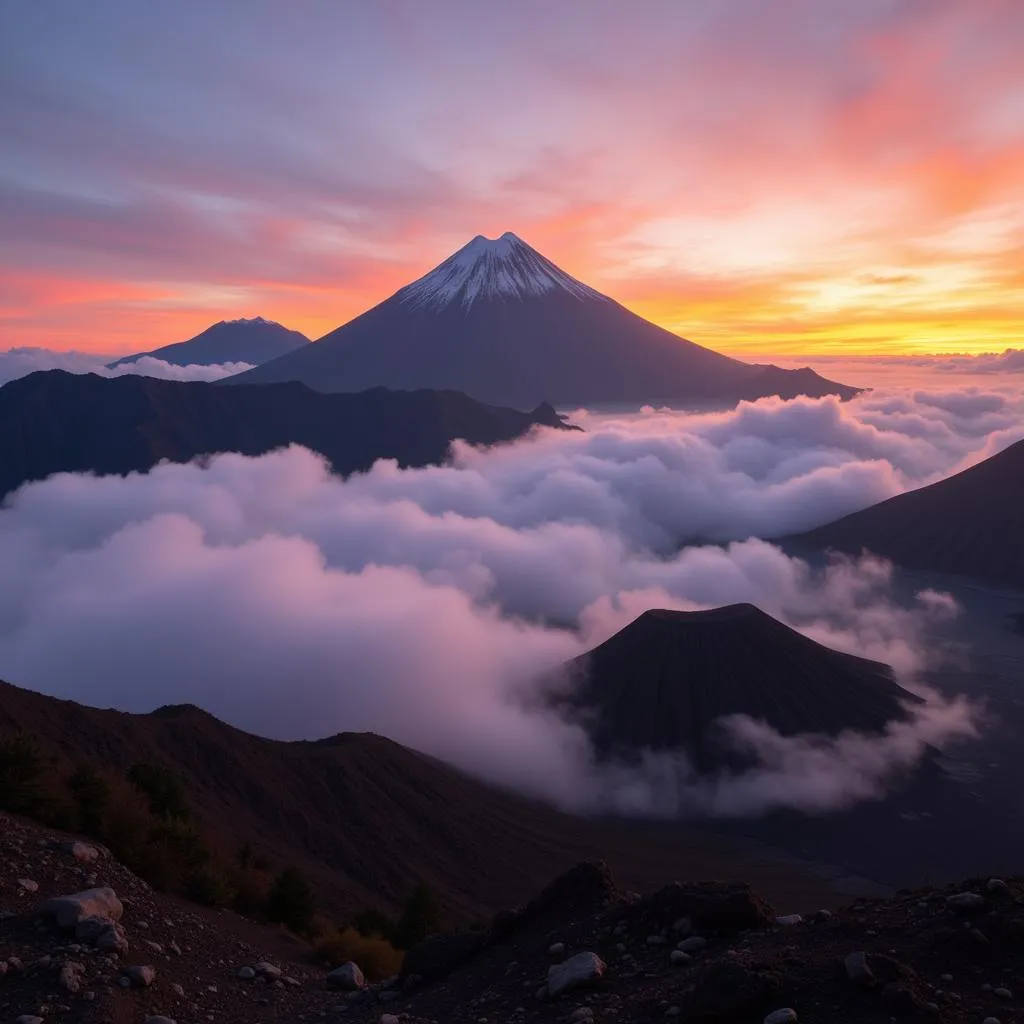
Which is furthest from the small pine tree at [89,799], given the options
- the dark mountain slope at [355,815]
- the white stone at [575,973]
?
the dark mountain slope at [355,815]

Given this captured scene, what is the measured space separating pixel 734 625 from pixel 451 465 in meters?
107

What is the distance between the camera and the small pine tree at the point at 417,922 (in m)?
16.1

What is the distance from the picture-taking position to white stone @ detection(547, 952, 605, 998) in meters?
6.36

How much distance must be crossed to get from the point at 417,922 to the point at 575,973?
11.3m

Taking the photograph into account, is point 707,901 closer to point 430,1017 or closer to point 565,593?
point 430,1017

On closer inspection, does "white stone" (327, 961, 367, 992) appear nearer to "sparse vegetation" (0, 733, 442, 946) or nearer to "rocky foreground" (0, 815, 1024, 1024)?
"rocky foreground" (0, 815, 1024, 1024)

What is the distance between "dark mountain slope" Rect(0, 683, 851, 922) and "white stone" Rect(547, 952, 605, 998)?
17.5 m

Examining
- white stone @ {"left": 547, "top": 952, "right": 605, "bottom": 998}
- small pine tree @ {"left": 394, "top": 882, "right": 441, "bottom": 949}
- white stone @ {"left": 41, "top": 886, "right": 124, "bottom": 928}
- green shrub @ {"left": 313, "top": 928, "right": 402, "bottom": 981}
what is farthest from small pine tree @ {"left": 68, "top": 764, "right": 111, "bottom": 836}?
small pine tree @ {"left": 394, "top": 882, "right": 441, "bottom": 949}

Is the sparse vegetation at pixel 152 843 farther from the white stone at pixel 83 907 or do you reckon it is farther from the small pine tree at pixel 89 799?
the white stone at pixel 83 907

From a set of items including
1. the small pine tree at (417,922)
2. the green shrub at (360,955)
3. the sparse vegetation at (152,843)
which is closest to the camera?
the sparse vegetation at (152,843)

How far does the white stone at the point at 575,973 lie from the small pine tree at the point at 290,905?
7189 millimetres

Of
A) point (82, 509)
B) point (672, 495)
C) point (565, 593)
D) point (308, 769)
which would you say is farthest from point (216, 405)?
point (308, 769)

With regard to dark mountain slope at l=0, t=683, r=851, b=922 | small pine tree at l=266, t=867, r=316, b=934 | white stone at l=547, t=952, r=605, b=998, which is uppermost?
white stone at l=547, t=952, r=605, b=998

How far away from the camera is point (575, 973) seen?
21.2 feet
